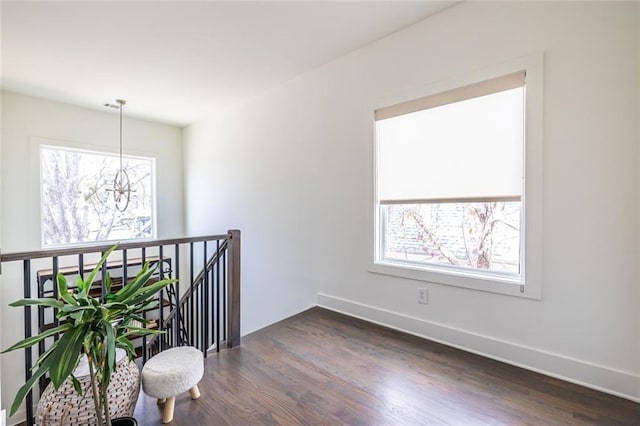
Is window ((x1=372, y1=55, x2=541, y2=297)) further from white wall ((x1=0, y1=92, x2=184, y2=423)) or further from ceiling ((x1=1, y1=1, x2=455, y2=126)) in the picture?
white wall ((x1=0, y1=92, x2=184, y2=423))

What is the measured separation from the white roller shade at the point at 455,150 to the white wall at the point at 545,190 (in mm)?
168

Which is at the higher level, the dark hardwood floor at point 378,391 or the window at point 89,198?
the window at point 89,198

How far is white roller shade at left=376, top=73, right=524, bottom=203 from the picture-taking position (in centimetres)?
195

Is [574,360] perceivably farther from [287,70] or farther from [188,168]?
[188,168]

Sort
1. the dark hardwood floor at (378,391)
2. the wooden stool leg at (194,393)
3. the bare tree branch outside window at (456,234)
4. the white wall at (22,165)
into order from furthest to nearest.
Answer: the white wall at (22,165), the bare tree branch outside window at (456,234), the wooden stool leg at (194,393), the dark hardwood floor at (378,391)

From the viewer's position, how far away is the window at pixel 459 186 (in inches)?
76.0

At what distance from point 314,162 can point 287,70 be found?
1.02 m

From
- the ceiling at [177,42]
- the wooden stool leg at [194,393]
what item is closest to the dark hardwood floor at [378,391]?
the wooden stool leg at [194,393]

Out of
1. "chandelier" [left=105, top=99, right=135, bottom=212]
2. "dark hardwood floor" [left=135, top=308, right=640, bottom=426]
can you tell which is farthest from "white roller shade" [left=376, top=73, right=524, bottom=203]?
"chandelier" [left=105, top=99, right=135, bottom=212]

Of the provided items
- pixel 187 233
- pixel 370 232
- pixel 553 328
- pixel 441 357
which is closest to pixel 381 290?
pixel 370 232

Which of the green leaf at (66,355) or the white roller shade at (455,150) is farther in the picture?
the white roller shade at (455,150)

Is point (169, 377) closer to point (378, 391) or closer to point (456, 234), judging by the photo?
point (378, 391)

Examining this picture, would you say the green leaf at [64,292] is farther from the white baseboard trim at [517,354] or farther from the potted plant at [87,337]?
the white baseboard trim at [517,354]

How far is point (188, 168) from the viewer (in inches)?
199
